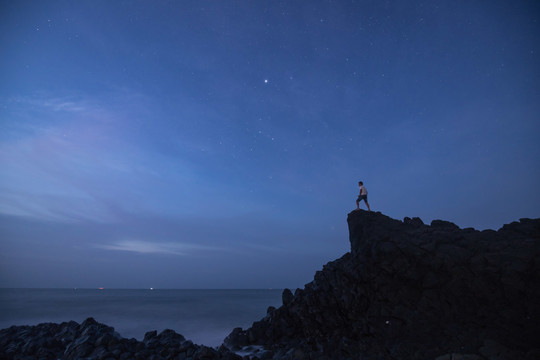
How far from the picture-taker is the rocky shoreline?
1238 centimetres

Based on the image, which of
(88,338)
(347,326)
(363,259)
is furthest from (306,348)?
(88,338)

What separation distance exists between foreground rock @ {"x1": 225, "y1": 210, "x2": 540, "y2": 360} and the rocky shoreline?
0.14 ft

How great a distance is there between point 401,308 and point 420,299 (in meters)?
1.04

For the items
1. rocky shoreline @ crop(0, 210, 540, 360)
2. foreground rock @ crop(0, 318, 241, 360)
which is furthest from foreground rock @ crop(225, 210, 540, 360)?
foreground rock @ crop(0, 318, 241, 360)

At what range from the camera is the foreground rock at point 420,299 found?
12.2 metres

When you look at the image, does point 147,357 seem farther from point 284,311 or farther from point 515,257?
point 515,257

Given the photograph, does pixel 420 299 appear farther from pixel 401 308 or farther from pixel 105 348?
pixel 105 348

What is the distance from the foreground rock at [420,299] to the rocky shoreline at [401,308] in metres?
0.04

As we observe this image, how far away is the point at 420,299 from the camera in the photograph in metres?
14.6

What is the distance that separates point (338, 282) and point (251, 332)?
282 inches

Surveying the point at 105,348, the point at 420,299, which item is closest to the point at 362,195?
the point at 420,299

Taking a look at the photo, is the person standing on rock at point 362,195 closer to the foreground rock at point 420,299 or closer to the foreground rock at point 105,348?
the foreground rock at point 420,299

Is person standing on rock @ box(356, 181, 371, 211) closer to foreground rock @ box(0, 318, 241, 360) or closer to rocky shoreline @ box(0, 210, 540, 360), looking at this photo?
rocky shoreline @ box(0, 210, 540, 360)

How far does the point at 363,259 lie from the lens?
1700 centimetres
